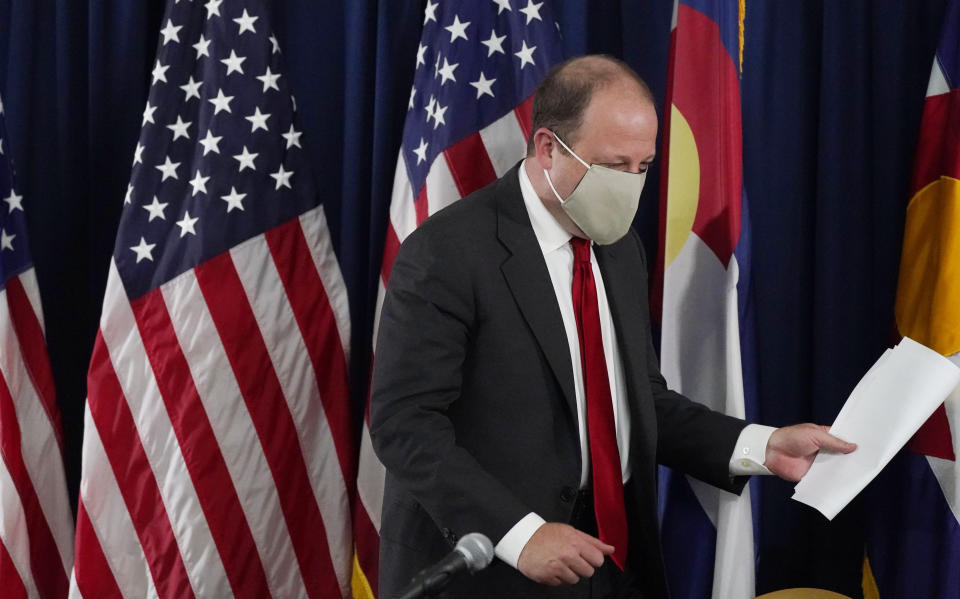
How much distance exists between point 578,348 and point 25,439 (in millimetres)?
1688

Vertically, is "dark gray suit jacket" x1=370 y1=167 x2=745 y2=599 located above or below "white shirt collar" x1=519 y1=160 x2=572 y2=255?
below

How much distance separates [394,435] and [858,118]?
1.67 m

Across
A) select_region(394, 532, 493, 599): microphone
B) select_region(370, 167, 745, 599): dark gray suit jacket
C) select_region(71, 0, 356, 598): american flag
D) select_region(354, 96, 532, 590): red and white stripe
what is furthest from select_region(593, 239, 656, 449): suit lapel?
select_region(71, 0, 356, 598): american flag

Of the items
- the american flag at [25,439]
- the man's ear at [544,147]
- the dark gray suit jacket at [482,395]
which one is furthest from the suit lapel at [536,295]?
the american flag at [25,439]

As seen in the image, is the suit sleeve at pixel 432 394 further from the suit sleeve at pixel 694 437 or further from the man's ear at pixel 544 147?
the suit sleeve at pixel 694 437

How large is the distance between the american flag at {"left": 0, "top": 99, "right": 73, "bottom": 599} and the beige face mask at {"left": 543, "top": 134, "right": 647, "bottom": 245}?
1.64m

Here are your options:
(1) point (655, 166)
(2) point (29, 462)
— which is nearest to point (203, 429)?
(2) point (29, 462)

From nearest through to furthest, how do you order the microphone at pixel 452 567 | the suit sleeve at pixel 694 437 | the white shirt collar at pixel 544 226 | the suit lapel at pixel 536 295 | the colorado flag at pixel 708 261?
1. the microphone at pixel 452 567
2. the suit lapel at pixel 536 295
3. the white shirt collar at pixel 544 226
4. the suit sleeve at pixel 694 437
5. the colorado flag at pixel 708 261

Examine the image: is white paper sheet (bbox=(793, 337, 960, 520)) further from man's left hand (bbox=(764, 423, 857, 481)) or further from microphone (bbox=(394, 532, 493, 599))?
microphone (bbox=(394, 532, 493, 599))

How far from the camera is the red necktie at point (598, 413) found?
191 cm

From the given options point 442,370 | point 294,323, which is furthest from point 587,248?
point 294,323

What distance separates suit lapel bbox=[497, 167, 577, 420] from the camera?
1855 mm

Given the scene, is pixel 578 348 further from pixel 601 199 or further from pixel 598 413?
pixel 601 199

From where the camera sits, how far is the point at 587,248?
1989 mm
